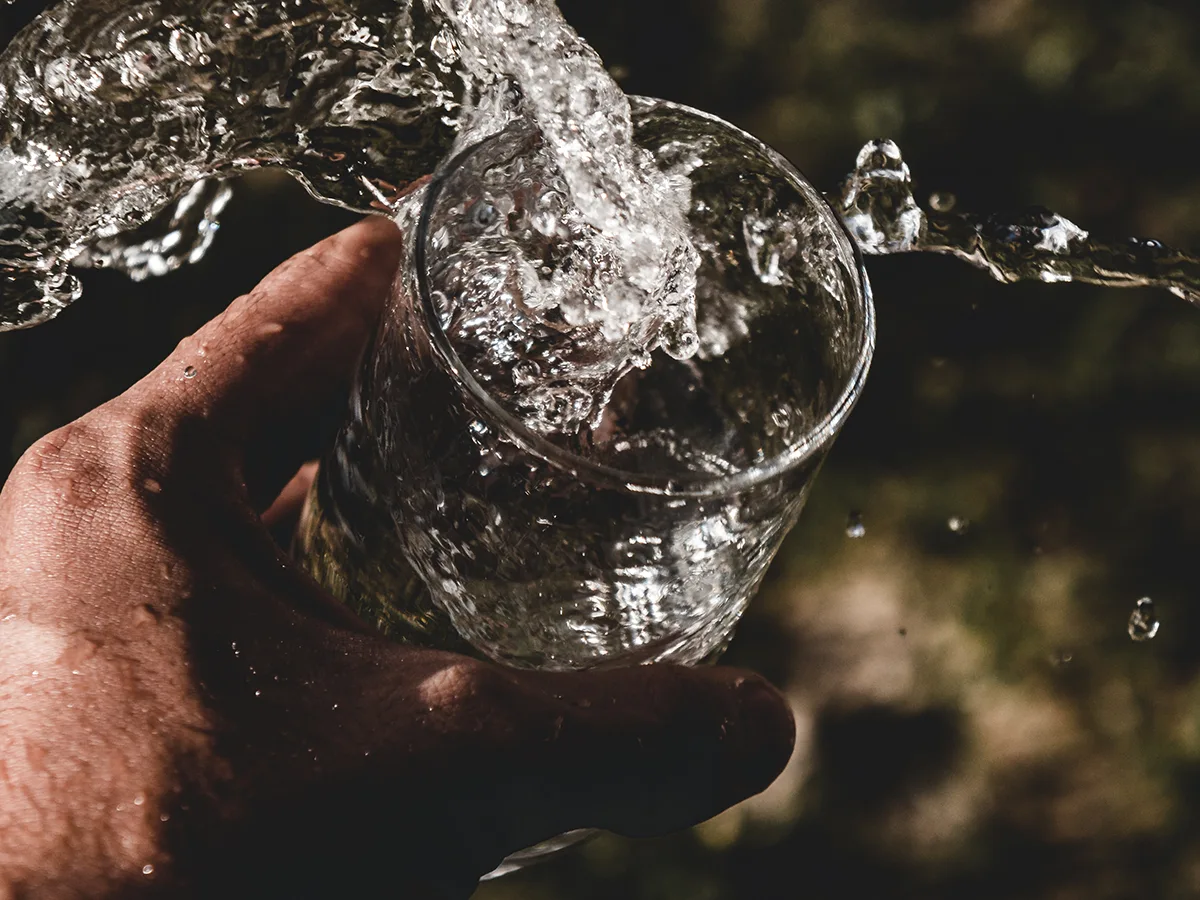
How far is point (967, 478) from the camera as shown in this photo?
3.85 feet

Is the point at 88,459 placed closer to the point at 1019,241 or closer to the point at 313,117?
the point at 313,117

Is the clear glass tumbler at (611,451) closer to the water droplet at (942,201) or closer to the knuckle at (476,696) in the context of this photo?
the knuckle at (476,696)

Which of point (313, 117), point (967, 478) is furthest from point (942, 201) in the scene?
point (313, 117)

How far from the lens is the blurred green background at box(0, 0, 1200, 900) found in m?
1.12

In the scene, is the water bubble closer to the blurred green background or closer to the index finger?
the index finger

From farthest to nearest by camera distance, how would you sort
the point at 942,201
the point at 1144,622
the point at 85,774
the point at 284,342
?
the point at 1144,622, the point at 942,201, the point at 284,342, the point at 85,774

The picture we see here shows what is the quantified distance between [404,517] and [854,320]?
0.24 m

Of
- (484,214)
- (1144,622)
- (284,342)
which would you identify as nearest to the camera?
(484,214)

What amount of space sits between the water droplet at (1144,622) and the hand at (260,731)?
28.9 inches

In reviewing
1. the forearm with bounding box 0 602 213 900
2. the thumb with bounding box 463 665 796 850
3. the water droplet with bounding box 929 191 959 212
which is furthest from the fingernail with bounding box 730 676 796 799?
the water droplet with bounding box 929 191 959 212

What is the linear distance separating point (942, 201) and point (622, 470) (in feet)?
2.07

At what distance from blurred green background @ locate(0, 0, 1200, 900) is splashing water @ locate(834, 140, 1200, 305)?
0.36m

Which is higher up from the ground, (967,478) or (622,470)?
(622,470)

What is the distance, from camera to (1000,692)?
1162 millimetres
